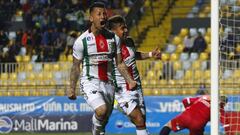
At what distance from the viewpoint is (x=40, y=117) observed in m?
21.6

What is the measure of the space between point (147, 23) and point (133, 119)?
17295 millimetres

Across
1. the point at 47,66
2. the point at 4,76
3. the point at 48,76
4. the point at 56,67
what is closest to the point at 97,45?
the point at 56,67

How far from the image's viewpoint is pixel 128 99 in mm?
12164

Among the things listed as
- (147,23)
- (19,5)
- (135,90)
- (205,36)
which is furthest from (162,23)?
(135,90)

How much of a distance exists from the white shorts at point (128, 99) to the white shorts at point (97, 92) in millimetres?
819

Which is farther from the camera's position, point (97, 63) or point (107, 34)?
point (107, 34)

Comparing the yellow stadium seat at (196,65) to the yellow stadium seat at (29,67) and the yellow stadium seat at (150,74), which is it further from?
the yellow stadium seat at (29,67)

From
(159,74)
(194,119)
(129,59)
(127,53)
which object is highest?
(127,53)

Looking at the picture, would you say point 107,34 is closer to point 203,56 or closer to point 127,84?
point 127,84

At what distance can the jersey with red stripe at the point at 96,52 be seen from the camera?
11047 millimetres

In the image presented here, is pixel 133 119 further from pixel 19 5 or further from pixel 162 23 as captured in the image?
pixel 19 5

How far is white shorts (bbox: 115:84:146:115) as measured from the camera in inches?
474

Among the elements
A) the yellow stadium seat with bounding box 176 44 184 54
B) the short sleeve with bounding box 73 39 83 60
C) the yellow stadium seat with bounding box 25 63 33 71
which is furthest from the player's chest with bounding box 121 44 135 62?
the yellow stadium seat with bounding box 176 44 184 54

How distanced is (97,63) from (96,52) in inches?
6.6
